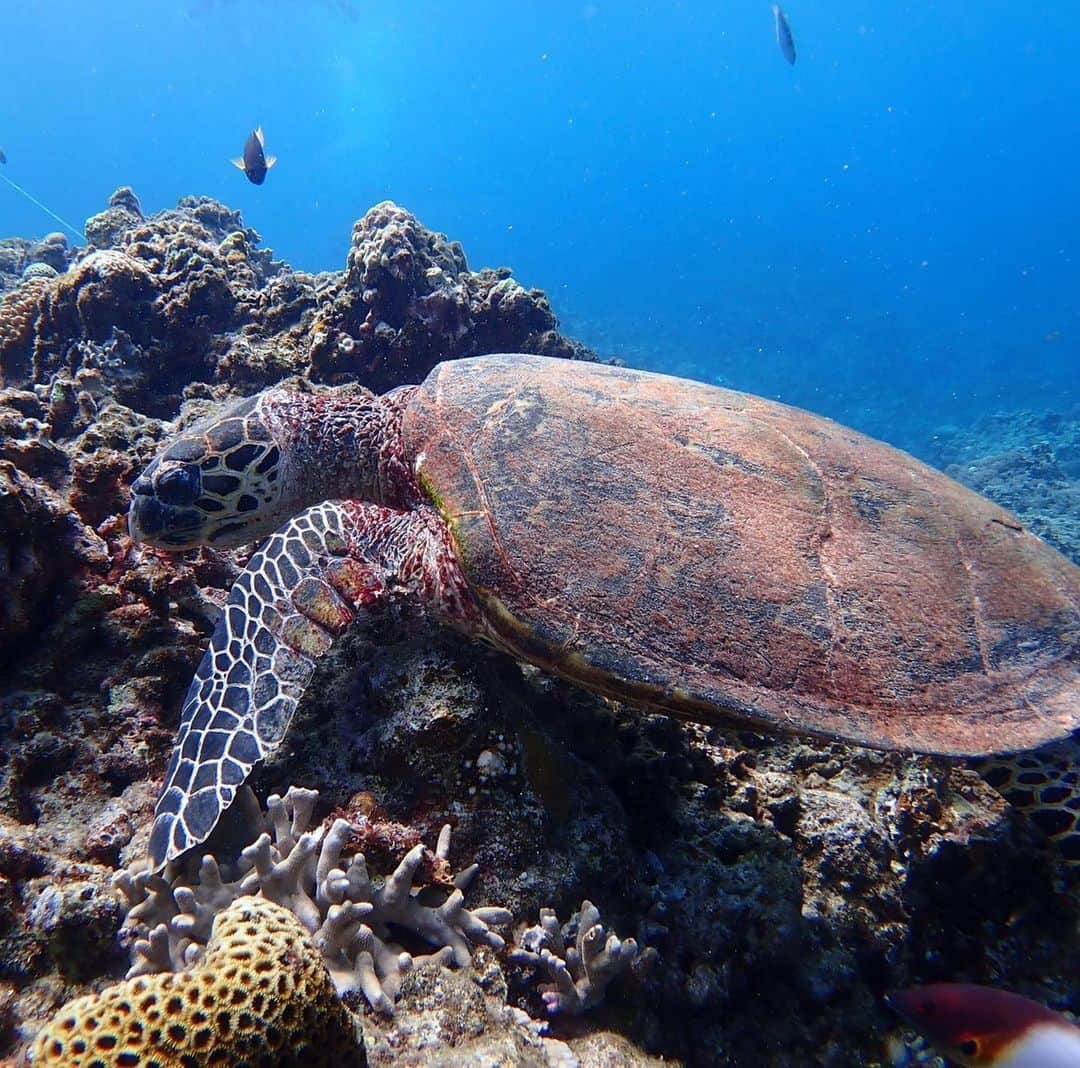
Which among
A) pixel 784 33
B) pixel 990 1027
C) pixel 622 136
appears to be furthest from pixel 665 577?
pixel 622 136

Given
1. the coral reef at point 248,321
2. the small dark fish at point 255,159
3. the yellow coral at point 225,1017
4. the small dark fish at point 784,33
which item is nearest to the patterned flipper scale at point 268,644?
the yellow coral at point 225,1017

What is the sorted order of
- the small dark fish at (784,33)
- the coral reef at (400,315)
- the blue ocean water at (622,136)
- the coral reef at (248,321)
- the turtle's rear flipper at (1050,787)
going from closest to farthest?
the turtle's rear flipper at (1050,787)
the coral reef at (248,321)
the coral reef at (400,315)
the small dark fish at (784,33)
the blue ocean water at (622,136)

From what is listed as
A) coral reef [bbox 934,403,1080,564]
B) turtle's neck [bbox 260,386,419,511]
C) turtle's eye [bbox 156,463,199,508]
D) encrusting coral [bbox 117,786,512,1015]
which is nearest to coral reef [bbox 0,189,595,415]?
turtle's neck [bbox 260,386,419,511]

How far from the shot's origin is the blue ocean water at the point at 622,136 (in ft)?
305

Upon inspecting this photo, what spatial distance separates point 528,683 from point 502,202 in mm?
179052

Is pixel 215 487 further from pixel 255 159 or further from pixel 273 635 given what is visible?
pixel 255 159

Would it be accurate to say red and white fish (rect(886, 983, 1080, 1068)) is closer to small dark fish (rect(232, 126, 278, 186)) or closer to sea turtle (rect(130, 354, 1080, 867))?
sea turtle (rect(130, 354, 1080, 867))

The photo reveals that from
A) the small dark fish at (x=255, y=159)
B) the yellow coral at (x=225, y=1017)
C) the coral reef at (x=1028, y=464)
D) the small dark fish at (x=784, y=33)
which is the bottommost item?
the yellow coral at (x=225, y=1017)

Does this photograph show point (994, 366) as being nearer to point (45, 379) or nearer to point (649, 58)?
point (45, 379)

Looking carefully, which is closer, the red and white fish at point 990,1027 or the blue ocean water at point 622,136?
the red and white fish at point 990,1027

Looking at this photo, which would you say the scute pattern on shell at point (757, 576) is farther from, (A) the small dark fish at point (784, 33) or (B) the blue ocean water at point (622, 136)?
Answer: (B) the blue ocean water at point (622, 136)

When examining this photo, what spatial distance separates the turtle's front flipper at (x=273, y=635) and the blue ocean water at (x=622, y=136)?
208 feet

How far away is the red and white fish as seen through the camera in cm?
188

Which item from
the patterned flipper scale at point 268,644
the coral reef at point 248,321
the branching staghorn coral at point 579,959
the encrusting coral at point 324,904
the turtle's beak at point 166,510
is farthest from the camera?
the coral reef at point 248,321
